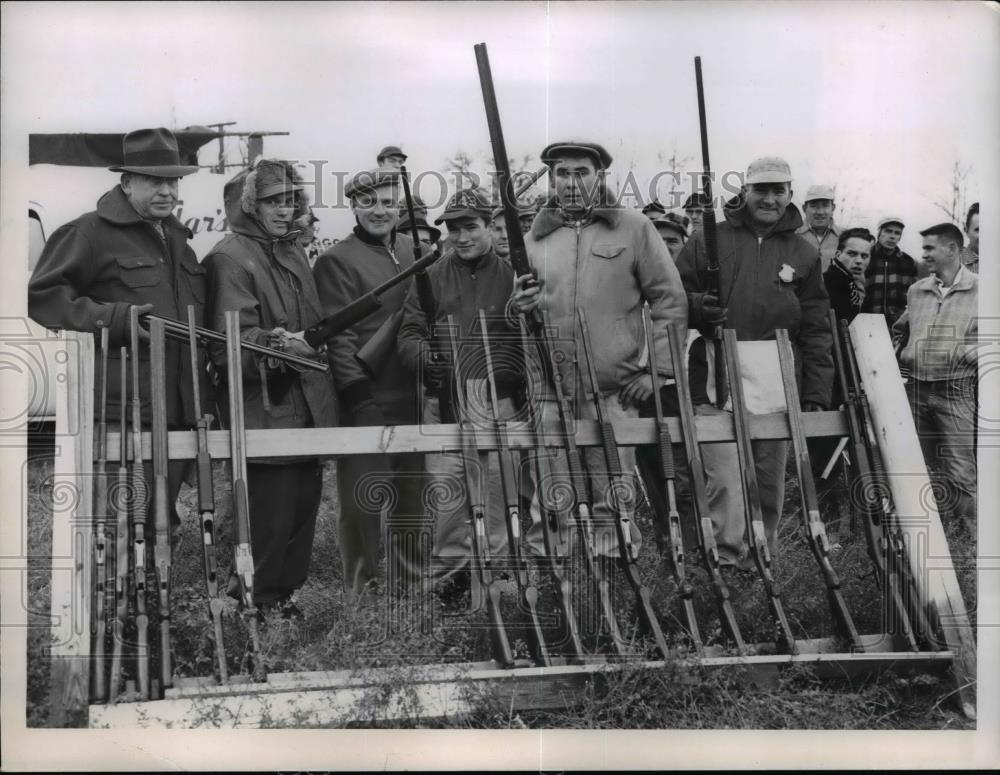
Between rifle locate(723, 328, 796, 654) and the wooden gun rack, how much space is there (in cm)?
7

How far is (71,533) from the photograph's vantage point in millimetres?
5469

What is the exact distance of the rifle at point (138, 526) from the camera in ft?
17.2

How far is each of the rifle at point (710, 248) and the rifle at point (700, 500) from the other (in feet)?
0.72

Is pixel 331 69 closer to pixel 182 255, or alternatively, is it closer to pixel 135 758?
pixel 182 255

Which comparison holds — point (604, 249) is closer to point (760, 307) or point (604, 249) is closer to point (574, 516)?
point (760, 307)

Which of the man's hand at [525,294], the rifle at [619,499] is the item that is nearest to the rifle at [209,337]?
the man's hand at [525,294]

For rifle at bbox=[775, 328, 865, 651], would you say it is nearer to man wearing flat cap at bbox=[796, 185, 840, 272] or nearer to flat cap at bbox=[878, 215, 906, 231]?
man wearing flat cap at bbox=[796, 185, 840, 272]

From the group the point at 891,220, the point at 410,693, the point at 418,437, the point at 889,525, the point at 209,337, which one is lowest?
the point at 410,693

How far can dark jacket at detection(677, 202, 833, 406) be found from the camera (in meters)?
6.04

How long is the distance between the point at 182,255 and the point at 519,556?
2.01m

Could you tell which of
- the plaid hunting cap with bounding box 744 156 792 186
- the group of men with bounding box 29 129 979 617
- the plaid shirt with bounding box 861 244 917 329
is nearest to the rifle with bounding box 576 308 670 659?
the group of men with bounding box 29 129 979 617

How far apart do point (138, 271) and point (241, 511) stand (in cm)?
118

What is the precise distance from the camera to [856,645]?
17.9 ft

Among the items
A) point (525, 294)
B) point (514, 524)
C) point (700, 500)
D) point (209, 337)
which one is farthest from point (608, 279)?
point (209, 337)
